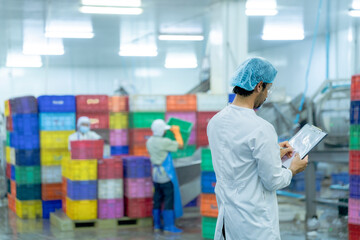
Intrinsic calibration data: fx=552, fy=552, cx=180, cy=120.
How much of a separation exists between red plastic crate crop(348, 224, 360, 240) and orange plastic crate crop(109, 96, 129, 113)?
653 cm

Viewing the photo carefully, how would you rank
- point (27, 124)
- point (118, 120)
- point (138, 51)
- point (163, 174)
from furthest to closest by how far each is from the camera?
1. point (138, 51)
2. point (118, 120)
3. point (27, 124)
4. point (163, 174)

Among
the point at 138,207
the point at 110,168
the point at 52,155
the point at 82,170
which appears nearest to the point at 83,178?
the point at 82,170

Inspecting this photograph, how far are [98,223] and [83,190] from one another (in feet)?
2.08

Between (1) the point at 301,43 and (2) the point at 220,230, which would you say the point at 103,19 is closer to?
(1) the point at 301,43

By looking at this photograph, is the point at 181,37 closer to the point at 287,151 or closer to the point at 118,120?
the point at 118,120

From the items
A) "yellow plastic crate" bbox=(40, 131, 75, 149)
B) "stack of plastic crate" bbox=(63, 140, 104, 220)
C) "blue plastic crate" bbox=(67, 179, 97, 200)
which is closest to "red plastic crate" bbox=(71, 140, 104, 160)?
"stack of plastic crate" bbox=(63, 140, 104, 220)

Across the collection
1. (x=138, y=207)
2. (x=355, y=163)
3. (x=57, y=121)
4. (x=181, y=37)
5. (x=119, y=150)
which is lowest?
(x=138, y=207)

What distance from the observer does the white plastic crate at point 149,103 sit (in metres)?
11.6

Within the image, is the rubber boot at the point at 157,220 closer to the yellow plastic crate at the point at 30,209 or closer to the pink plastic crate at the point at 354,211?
the yellow plastic crate at the point at 30,209

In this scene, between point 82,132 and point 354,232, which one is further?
point 82,132

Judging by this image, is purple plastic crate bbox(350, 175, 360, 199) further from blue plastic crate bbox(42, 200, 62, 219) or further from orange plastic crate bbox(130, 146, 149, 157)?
orange plastic crate bbox(130, 146, 149, 157)

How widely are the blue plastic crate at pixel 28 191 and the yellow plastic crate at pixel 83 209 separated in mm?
1537

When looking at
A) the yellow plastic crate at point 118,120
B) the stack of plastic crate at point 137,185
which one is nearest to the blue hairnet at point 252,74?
the stack of plastic crate at point 137,185

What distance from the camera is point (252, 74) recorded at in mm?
3244
